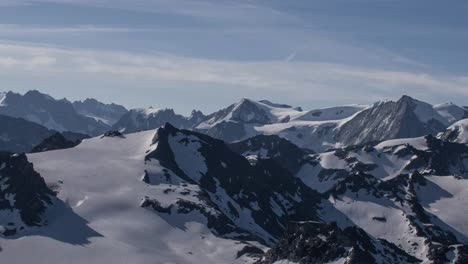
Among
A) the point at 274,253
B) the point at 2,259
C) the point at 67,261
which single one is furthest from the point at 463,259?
the point at 2,259

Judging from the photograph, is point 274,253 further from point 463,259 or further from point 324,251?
point 463,259

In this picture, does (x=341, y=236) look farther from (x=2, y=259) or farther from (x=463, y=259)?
(x=2, y=259)

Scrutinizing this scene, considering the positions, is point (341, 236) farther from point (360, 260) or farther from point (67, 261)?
point (67, 261)

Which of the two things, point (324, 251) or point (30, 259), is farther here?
point (30, 259)

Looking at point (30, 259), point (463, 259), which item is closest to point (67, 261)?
point (30, 259)

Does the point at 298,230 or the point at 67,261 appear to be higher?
the point at 298,230

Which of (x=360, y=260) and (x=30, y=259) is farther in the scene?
(x=30, y=259)

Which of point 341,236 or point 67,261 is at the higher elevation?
point 341,236
